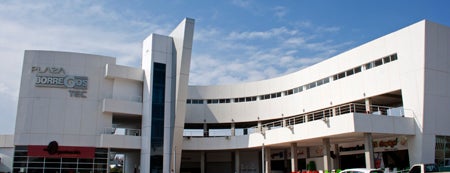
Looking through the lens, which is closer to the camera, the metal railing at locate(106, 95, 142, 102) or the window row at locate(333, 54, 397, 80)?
the window row at locate(333, 54, 397, 80)

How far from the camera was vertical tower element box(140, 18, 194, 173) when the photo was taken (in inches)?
1585

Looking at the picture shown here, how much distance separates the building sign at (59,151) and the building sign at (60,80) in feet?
16.3

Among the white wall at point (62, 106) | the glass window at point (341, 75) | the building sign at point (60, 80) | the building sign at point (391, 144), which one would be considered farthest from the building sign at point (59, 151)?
the building sign at point (391, 144)

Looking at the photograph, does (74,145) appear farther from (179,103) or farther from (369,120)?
(369,120)

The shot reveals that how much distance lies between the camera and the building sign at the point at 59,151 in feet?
120

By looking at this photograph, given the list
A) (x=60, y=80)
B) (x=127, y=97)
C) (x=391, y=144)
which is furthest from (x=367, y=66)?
(x=60, y=80)

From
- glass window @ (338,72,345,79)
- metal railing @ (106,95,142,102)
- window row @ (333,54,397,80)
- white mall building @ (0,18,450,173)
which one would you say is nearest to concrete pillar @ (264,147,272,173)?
white mall building @ (0,18,450,173)

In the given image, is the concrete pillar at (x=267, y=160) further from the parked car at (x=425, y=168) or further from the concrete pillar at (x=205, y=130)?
the parked car at (x=425, y=168)

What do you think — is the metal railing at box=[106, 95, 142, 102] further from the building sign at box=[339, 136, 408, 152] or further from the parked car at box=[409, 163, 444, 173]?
the parked car at box=[409, 163, 444, 173]

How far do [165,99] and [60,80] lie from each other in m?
10.0

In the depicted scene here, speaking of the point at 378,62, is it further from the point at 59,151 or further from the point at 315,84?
the point at 59,151

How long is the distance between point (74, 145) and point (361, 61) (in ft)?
88.9

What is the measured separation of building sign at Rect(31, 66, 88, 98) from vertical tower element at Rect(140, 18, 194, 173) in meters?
6.09

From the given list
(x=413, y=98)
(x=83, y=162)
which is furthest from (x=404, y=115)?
(x=83, y=162)
